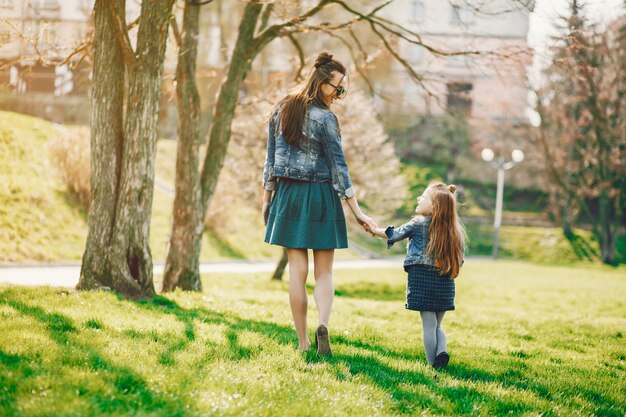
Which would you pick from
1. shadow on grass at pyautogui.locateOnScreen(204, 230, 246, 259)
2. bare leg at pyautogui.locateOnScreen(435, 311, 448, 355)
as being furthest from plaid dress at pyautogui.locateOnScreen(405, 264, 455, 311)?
shadow on grass at pyautogui.locateOnScreen(204, 230, 246, 259)

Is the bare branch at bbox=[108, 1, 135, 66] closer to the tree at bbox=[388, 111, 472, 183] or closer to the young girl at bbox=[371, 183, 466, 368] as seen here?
the young girl at bbox=[371, 183, 466, 368]

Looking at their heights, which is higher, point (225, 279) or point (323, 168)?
point (323, 168)

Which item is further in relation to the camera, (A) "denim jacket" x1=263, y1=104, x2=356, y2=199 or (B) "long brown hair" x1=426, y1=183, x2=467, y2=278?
(B) "long brown hair" x1=426, y1=183, x2=467, y2=278

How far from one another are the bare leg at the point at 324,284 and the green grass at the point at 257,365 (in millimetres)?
364

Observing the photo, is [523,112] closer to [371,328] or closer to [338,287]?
[338,287]

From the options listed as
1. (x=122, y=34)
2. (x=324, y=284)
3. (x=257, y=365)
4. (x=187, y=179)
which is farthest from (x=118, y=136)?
(x=257, y=365)

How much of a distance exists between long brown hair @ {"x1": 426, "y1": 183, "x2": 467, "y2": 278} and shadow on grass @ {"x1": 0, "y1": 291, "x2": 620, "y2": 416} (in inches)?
34.4

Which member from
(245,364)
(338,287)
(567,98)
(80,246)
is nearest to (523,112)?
(567,98)

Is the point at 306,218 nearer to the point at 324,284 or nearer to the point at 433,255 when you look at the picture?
the point at 324,284

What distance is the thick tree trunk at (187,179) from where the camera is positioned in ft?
30.6

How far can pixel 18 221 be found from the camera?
1568cm

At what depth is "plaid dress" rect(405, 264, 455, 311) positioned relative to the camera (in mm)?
4863

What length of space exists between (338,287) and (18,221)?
8.62 metres

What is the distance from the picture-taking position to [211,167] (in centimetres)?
1001
